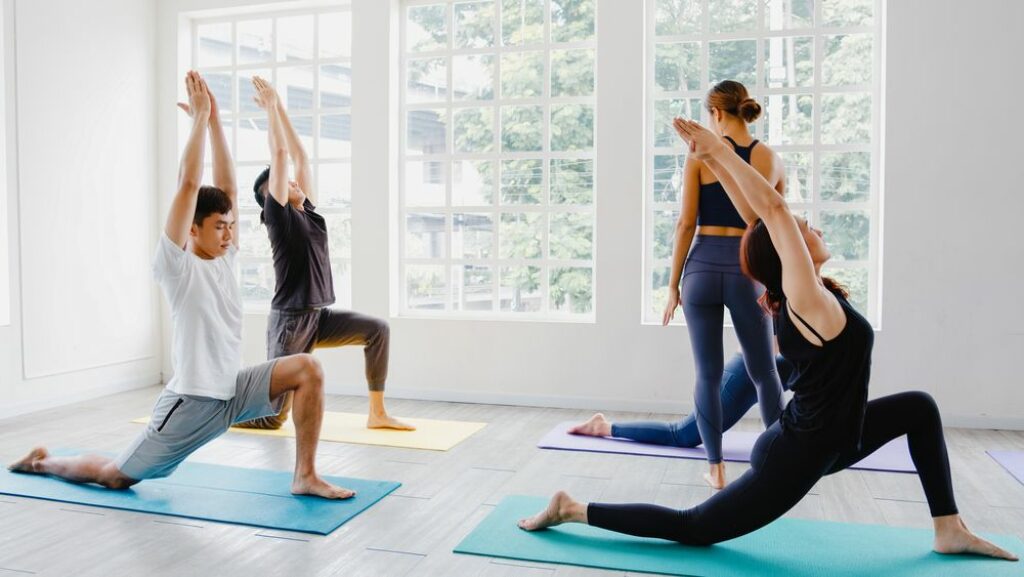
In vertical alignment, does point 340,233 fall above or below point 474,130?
below

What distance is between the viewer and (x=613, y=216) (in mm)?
4965

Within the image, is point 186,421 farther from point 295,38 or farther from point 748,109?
point 295,38

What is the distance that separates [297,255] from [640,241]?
2009 millimetres

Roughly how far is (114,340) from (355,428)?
221 centimetres

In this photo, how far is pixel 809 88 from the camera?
4828mm

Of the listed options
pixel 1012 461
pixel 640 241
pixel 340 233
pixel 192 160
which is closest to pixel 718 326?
pixel 1012 461

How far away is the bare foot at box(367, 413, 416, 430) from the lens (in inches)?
169

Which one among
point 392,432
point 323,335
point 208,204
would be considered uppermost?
point 208,204

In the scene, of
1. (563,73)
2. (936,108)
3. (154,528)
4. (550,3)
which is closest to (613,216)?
(563,73)

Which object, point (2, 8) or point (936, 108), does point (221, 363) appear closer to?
point (2, 8)

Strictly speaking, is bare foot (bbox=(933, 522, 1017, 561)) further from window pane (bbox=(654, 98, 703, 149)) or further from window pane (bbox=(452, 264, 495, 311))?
window pane (bbox=(452, 264, 495, 311))

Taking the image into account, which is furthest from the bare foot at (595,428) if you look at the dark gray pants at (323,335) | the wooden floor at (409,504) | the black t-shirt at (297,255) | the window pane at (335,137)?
the window pane at (335,137)

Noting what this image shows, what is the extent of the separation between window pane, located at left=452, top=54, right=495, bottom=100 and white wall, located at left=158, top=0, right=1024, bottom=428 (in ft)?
1.39

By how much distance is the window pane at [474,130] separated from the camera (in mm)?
5371
